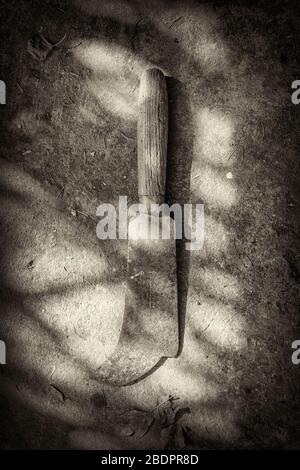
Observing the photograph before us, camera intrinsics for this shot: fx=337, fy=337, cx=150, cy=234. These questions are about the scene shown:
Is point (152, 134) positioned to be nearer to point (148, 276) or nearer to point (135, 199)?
point (135, 199)

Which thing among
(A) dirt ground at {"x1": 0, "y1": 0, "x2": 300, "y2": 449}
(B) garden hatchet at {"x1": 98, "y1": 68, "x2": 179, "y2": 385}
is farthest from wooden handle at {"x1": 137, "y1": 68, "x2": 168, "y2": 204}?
(A) dirt ground at {"x1": 0, "y1": 0, "x2": 300, "y2": 449}

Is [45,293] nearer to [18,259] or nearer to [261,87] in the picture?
[18,259]

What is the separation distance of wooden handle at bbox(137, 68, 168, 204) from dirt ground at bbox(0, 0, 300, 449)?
10cm

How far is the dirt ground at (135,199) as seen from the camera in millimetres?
1437

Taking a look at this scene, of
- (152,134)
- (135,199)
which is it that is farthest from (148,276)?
(152,134)

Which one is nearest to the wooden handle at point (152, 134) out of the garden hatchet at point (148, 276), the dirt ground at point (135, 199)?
the garden hatchet at point (148, 276)

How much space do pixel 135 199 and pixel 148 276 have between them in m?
0.35

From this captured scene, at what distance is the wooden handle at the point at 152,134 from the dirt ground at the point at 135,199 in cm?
10

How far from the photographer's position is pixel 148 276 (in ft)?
4.64

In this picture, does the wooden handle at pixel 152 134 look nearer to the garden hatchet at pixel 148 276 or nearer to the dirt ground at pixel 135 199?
the garden hatchet at pixel 148 276

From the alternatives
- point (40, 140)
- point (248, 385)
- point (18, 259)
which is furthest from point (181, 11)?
point (248, 385)

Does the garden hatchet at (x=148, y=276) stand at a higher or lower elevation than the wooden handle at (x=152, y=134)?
lower

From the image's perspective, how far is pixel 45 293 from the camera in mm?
1484

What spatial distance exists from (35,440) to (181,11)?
1.97 metres
